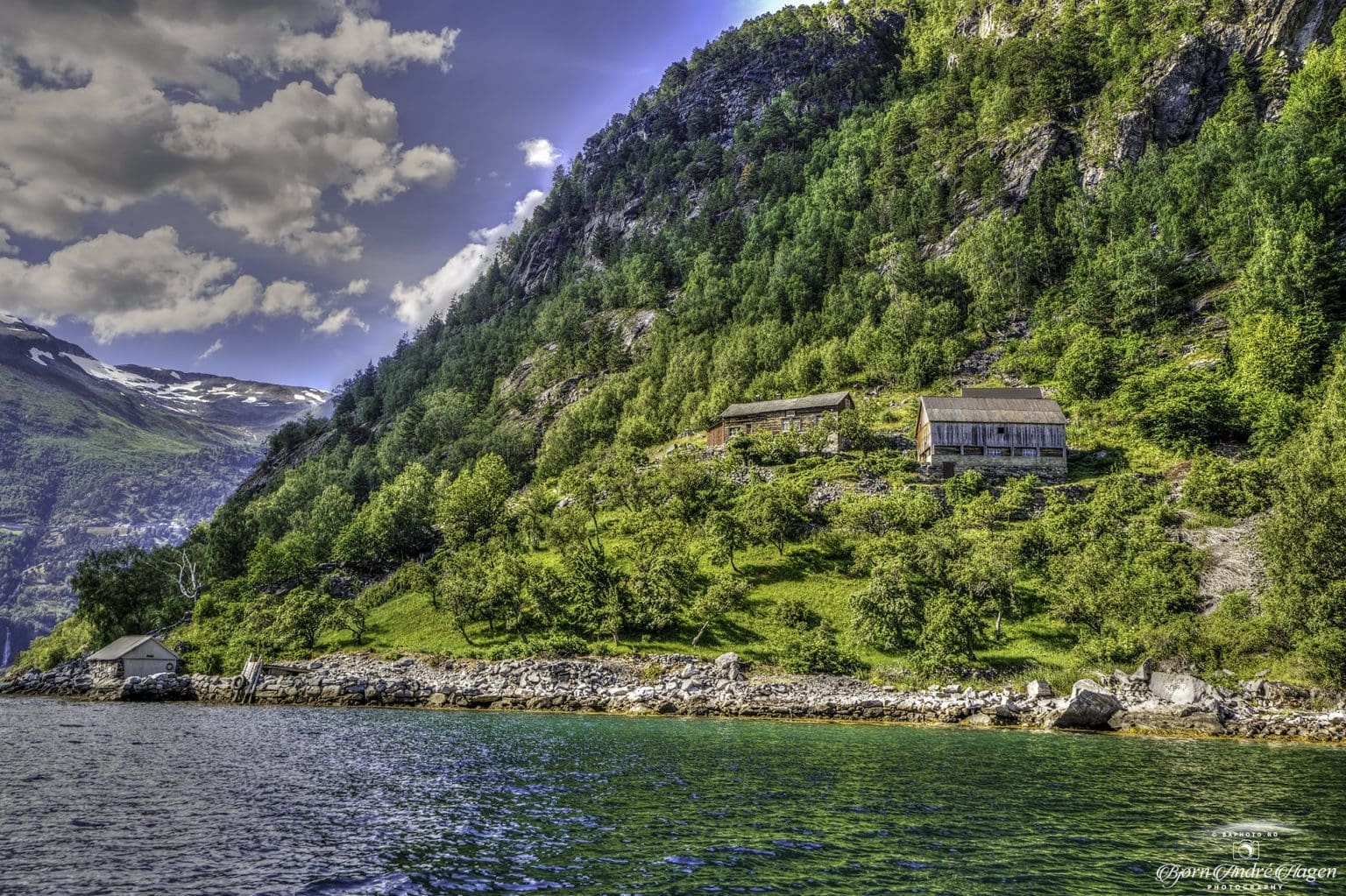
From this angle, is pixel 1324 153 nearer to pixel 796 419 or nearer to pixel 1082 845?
pixel 796 419

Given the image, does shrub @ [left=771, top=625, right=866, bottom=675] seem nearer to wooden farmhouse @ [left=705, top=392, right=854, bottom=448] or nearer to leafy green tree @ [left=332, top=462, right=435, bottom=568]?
wooden farmhouse @ [left=705, top=392, right=854, bottom=448]

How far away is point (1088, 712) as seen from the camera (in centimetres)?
5122

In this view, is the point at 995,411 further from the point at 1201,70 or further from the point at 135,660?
the point at 1201,70

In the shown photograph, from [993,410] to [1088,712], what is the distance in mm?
66814

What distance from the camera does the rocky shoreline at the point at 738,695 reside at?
49584 mm

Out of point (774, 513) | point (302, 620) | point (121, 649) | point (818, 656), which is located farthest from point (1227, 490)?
point (121, 649)

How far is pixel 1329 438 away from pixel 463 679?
306ft

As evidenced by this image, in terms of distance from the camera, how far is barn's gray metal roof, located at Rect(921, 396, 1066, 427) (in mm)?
107562

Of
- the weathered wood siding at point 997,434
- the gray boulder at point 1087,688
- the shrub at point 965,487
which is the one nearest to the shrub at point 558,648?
the gray boulder at point 1087,688

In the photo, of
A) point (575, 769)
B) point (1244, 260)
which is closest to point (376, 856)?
point (575, 769)

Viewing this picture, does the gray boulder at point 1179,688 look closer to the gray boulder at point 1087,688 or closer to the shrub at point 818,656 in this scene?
the gray boulder at point 1087,688

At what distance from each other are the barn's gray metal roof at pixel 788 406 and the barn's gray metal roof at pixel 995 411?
2323 cm

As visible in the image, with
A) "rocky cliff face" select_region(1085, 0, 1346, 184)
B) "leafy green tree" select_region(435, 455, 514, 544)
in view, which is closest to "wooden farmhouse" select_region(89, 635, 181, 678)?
"leafy green tree" select_region(435, 455, 514, 544)

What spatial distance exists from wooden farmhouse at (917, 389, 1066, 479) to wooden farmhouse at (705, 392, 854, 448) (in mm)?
22764
